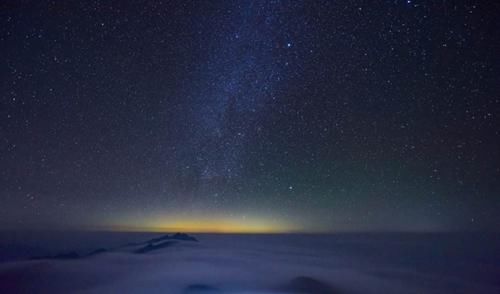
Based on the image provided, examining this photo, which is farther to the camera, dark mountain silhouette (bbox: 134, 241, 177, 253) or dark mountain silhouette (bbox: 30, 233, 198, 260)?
dark mountain silhouette (bbox: 134, 241, 177, 253)

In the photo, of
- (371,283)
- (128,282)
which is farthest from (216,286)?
(371,283)

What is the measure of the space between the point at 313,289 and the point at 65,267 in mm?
23659

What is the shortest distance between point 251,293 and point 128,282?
9888mm

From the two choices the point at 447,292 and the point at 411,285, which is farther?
the point at 411,285

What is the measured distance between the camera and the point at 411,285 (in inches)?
1133

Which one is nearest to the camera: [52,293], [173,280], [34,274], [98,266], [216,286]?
[52,293]

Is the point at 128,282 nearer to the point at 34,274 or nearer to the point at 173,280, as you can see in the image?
the point at 173,280

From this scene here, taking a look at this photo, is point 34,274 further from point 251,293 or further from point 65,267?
point 251,293

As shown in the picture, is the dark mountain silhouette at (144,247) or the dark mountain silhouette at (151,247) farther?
the dark mountain silhouette at (151,247)

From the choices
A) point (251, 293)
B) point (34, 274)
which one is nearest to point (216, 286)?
point (251, 293)

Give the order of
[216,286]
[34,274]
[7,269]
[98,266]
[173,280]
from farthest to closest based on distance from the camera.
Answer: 1. [98,266]
2. [7,269]
3. [34,274]
4. [173,280]
5. [216,286]

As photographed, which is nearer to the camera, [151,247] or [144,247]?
[151,247]

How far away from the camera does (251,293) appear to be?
23.3 m

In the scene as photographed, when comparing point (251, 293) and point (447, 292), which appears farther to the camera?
point (447, 292)
